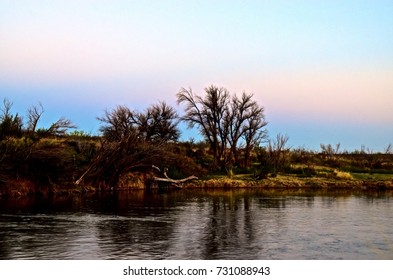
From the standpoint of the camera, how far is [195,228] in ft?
76.8

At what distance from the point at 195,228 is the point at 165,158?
2126 centimetres

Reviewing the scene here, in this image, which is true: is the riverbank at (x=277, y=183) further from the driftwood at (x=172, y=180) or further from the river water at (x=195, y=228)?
the river water at (x=195, y=228)

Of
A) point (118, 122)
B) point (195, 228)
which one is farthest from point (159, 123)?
point (195, 228)

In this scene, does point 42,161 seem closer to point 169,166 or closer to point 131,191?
point 131,191

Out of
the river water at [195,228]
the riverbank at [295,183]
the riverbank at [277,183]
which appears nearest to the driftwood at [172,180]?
the riverbank at [277,183]

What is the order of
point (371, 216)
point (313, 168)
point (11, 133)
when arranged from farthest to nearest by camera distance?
1. point (313, 168)
2. point (11, 133)
3. point (371, 216)

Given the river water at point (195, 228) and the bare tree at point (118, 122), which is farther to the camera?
the bare tree at point (118, 122)

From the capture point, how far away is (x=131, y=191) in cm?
4144

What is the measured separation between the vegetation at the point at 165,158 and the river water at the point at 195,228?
3.01 meters

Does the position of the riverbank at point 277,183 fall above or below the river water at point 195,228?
above

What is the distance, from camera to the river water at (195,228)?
18781 mm

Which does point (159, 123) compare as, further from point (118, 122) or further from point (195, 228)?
point (195, 228)
